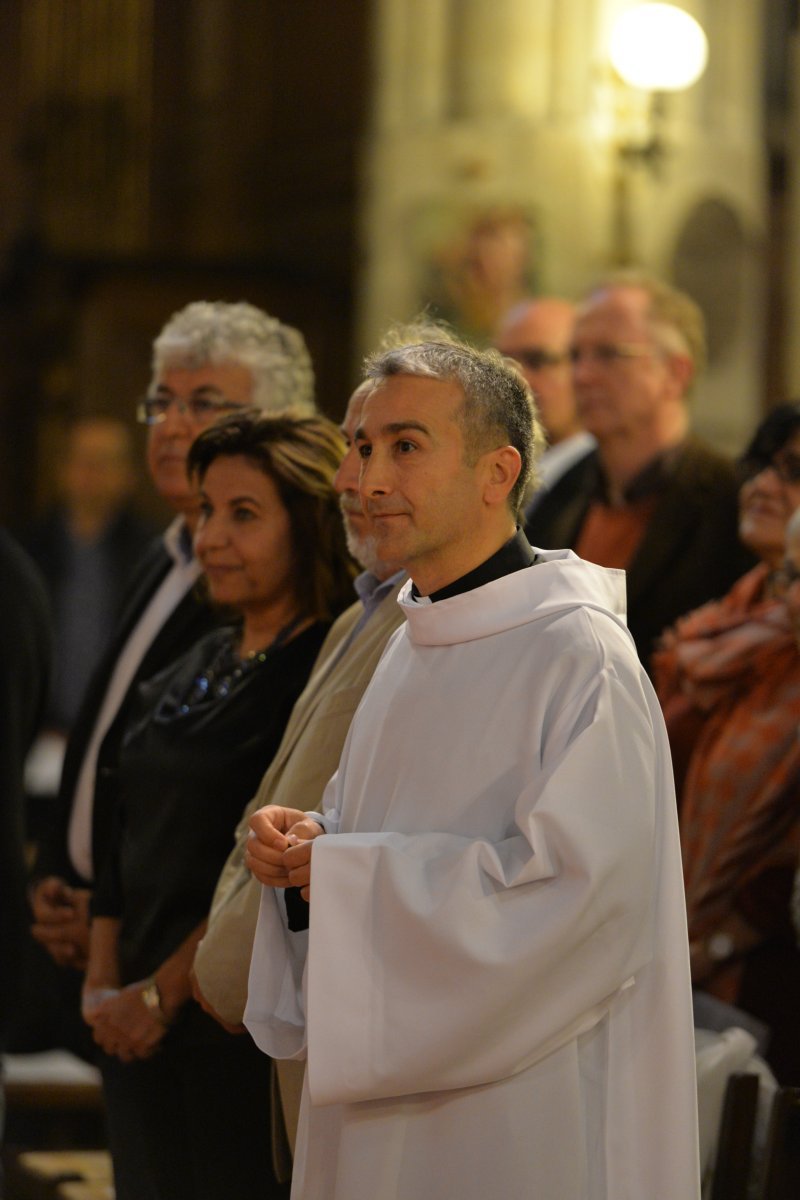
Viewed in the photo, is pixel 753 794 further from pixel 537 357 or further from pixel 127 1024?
pixel 537 357

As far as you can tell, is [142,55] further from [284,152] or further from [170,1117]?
[170,1117]

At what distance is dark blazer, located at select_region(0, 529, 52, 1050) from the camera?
13.9 ft

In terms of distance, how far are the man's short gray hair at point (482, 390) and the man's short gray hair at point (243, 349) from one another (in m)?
1.36

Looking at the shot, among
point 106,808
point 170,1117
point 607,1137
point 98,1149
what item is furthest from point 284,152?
point 607,1137

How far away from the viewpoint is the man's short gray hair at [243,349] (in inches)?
163

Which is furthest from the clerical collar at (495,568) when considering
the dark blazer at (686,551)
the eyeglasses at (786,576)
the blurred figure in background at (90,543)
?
the blurred figure in background at (90,543)

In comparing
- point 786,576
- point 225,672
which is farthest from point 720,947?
point 225,672

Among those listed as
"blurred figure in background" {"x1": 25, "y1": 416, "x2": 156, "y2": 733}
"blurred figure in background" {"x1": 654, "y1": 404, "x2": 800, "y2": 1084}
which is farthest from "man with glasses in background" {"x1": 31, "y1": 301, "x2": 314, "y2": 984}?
"blurred figure in background" {"x1": 25, "y1": 416, "x2": 156, "y2": 733}

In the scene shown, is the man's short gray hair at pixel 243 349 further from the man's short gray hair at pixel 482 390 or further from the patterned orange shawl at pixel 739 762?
the man's short gray hair at pixel 482 390

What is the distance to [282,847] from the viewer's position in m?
2.67

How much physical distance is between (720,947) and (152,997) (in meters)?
1.19

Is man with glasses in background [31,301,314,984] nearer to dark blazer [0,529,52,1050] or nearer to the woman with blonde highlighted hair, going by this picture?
dark blazer [0,529,52,1050]

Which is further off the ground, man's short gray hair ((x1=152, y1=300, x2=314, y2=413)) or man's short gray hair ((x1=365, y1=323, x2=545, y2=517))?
man's short gray hair ((x1=365, y1=323, x2=545, y2=517))

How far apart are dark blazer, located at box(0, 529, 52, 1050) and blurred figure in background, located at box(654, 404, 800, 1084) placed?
4.97 ft
